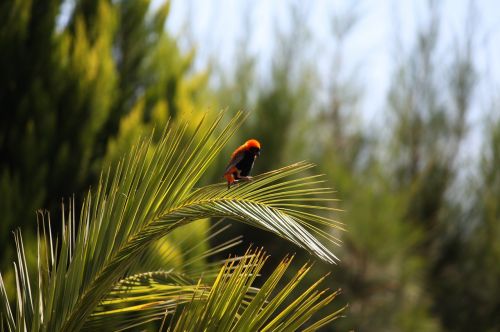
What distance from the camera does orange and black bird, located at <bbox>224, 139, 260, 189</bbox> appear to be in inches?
124

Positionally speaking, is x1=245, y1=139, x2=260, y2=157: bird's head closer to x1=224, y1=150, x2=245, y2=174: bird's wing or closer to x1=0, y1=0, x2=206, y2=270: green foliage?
x1=224, y1=150, x2=245, y2=174: bird's wing

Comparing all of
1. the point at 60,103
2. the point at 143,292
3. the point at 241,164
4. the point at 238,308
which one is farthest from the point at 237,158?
the point at 60,103

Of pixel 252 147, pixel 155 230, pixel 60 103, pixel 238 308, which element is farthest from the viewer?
pixel 60 103

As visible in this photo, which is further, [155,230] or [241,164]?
[241,164]

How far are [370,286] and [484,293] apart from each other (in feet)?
7.45

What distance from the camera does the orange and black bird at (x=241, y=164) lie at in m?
3.14

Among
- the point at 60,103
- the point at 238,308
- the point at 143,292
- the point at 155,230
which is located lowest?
the point at 143,292

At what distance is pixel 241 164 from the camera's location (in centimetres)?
321

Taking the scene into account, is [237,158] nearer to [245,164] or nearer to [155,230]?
[245,164]

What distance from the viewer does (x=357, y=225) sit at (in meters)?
12.8

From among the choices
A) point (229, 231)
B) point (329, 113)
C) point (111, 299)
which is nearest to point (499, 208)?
point (329, 113)

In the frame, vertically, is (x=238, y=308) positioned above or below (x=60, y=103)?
below

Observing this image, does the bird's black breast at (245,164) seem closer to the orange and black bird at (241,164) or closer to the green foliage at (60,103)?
the orange and black bird at (241,164)

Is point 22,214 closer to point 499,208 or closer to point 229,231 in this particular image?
point 229,231
